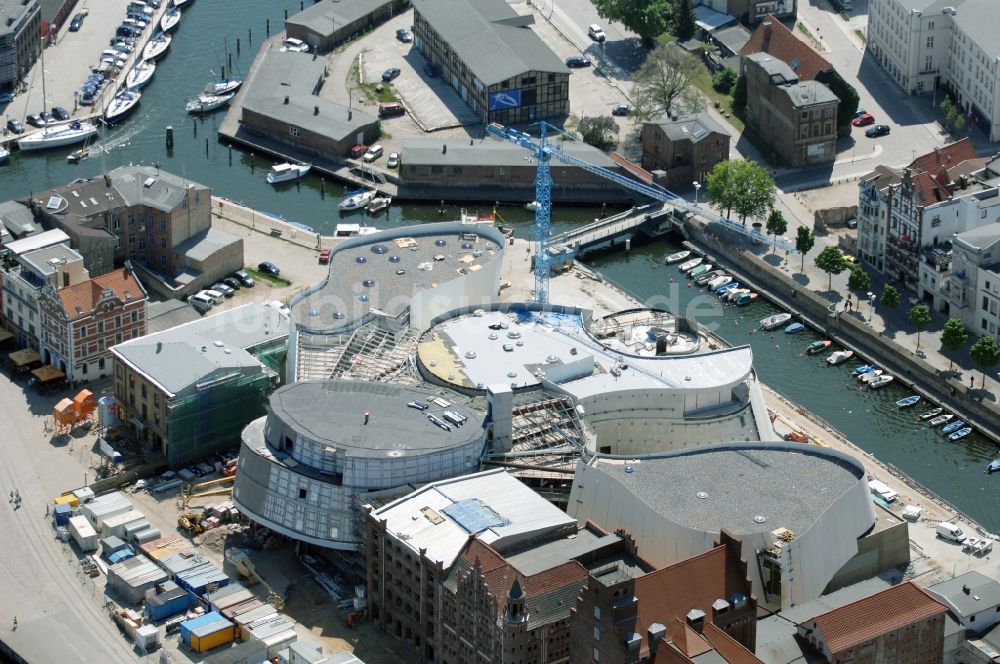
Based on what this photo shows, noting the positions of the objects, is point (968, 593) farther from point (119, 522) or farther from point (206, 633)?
point (119, 522)

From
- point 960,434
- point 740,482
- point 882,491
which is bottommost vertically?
point 960,434

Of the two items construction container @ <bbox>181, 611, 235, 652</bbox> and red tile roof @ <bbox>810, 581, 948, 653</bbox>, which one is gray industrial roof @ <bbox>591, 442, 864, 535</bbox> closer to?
red tile roof @ <bbox>810, 581, 948, 653</bbox>

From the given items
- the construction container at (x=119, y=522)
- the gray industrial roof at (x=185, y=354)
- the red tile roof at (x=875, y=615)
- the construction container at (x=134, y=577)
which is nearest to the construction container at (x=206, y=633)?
the construction container at (x=134, y=577)

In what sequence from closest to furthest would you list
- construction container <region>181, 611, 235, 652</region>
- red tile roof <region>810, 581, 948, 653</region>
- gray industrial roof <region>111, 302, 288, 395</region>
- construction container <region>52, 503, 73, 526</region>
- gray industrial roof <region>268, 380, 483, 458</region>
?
red tile roof <region>810, 581, 948, 653</region>
construction container <region>181, 611, 235, 652</region>
gray industrial roof <region>268, 380, 483, 458</region>
construction container <region>52, 503, 73, 526</region>
gray industrial roof <region>111, 302, 288, 395</region>

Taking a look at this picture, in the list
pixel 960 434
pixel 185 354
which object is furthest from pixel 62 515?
pixel 960 434

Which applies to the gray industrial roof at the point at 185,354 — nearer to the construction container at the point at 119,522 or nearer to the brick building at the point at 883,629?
the construction container at the point at 119,522

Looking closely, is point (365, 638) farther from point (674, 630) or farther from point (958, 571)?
point (958, 571)

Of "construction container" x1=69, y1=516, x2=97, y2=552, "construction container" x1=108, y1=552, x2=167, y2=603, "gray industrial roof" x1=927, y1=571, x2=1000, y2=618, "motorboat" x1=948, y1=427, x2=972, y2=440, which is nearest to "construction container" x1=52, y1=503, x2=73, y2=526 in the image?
"construction container" x1=69, y1=516, x2=97, y2=552
